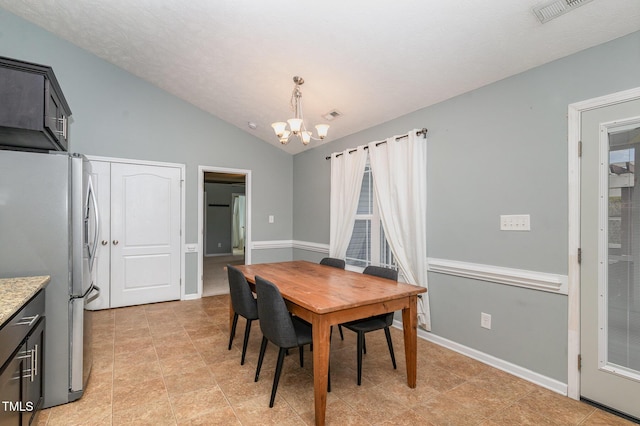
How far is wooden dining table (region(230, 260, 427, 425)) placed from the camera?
6.12 feet

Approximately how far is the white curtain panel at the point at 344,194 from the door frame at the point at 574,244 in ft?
7.05

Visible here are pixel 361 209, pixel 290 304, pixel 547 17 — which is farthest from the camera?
pixel 361 209

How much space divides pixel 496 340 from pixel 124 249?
4.66m

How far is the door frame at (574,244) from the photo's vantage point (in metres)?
2.20

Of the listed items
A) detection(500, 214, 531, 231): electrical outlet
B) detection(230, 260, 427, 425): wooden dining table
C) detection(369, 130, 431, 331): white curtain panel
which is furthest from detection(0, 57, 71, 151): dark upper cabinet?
detection(500, 214, 531, 231): electrical outlet

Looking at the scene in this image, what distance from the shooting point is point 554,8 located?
1930 mm

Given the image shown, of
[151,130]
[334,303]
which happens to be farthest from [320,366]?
[151,130]

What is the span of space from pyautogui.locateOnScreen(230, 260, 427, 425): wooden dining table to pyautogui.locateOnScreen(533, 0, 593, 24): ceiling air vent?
1.97 metres

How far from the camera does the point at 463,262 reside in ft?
9.59

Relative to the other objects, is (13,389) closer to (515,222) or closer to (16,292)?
(16,292)

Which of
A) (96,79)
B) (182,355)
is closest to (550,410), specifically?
(182,355)

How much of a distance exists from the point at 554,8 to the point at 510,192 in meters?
1.29

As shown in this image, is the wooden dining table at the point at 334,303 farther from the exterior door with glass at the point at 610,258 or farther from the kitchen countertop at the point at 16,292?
the kitchen countertop at the point at 16,292

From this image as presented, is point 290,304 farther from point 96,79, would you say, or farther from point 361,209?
point 96,79
